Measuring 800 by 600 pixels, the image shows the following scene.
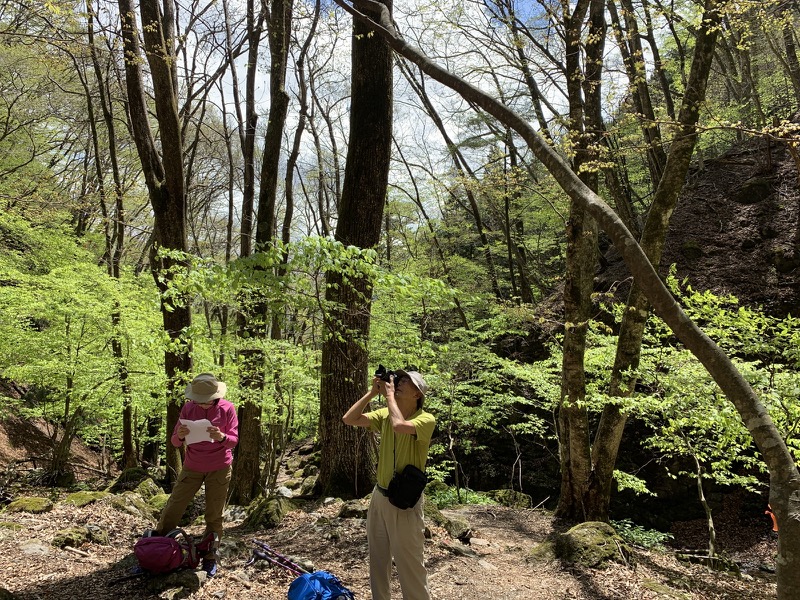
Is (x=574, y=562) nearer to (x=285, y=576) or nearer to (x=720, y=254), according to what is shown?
(x=285, y=576)

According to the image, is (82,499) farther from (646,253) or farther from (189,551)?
(646,253)

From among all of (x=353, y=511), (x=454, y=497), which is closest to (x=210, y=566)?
(x=353, y=511)

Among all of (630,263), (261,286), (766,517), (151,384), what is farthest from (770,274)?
(151,384)

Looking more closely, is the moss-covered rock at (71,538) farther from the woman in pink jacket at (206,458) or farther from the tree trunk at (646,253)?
the tree trunk at (646,253)

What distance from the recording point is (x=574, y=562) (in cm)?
509

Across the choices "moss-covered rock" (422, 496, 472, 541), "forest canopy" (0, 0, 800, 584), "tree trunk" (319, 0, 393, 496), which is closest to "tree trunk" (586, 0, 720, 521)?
"forest canopy" (0, 0, 800, 584)

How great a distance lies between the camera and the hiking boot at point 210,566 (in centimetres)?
361

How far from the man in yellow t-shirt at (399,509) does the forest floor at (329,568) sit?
1.24m

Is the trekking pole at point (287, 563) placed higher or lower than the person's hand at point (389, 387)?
lower

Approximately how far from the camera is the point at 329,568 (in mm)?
4273

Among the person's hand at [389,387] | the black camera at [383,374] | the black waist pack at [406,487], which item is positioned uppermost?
the black camera at [383,374]

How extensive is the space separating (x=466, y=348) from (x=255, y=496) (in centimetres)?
521

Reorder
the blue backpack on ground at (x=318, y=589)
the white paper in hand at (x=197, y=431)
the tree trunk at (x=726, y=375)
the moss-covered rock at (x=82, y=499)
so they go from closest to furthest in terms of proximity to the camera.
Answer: the tree trunk at (x=726, y=375) < the blue backpack on ground at (x=318, y=589) < the white paper in hand at (x=197, y=431) < the moss-covered rock at (x=82, y=499)

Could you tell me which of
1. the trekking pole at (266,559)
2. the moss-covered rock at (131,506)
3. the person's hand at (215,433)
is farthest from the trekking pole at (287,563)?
the moss-covered rock at (131,506)
